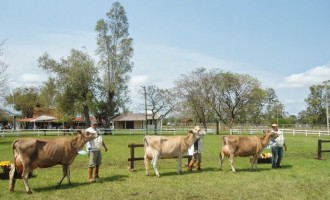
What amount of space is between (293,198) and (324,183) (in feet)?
9.65

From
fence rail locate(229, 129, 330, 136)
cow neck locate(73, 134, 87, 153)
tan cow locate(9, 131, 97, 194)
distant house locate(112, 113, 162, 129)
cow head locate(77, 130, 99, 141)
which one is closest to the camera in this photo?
tan cow locate(9, 131, 97, 194)

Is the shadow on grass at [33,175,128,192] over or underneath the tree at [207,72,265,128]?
underneath

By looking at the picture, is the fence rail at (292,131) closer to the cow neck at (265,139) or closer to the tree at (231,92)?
the tree at (231,92)

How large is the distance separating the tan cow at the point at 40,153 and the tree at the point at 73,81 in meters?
41.4

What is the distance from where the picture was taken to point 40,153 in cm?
1173

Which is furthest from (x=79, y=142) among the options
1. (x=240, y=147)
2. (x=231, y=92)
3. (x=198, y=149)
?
(x=231, y=92)

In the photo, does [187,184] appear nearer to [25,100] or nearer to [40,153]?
[40,153]

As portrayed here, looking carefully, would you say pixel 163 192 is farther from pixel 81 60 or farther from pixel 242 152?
pixel 81 60

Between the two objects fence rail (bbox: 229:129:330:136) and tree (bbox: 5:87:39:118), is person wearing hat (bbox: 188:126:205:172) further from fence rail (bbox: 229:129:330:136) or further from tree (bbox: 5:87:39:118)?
tree (bbox: 5:87:39:118)

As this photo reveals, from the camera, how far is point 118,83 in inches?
2169

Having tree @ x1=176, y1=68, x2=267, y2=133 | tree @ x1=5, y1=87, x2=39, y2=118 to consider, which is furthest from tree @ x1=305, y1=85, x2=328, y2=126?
tree @ x1=5, y1=87, x2=39, y2=118

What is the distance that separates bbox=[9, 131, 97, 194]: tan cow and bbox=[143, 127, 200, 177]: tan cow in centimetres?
268

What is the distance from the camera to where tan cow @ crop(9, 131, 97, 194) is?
37.4 feet

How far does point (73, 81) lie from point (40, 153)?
1662 inches
